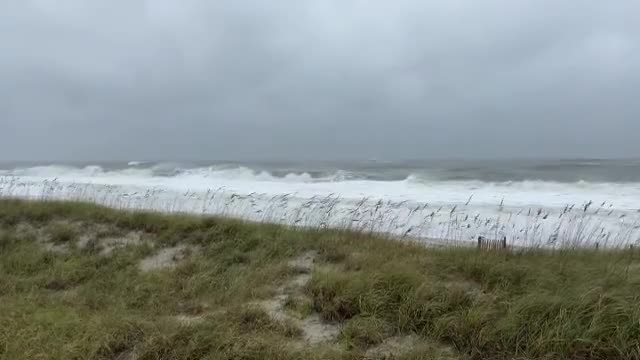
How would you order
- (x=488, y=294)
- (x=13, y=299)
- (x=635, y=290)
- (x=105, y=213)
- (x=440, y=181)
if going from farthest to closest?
(x=440, y=181) < (x=105, y=213) < (x=13, y=299) < (x=488, y=294) < (x=635, y=290)

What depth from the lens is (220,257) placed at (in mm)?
7328

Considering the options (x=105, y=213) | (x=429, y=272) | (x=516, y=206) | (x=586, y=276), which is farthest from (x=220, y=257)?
(x=516, y=206)

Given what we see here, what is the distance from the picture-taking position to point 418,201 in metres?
21.1

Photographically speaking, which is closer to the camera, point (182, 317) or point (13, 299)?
point (182, 317)

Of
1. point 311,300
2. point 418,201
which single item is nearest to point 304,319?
point 311,300

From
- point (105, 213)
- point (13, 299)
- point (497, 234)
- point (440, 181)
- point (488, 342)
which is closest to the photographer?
point (488, 342)

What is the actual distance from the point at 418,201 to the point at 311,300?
16.0 m

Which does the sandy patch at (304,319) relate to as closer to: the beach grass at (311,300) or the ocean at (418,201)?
the beach grass at (311,300)

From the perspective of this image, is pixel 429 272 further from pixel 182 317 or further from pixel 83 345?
pixel 83 345

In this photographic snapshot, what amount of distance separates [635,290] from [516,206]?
1516 centimetres

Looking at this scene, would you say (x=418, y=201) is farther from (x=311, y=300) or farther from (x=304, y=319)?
(x=304, y=319)

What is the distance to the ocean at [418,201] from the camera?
A: 11909 mm

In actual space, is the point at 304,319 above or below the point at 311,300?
below

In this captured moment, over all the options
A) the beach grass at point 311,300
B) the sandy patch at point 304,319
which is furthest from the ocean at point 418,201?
the sandy patch at point 304,319
